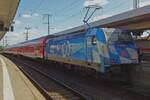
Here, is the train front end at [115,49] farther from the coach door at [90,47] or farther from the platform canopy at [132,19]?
the platform canopy at [132,19]

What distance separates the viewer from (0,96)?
Answer: 43.6 ft

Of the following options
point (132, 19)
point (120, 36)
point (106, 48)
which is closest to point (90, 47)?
point (106, 48)

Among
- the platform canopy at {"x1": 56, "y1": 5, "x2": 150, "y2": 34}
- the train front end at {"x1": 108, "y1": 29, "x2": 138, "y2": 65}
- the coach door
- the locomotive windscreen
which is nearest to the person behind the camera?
the train front end at {"x1": 108, "y1": 29, "x2": 138, "y2": 65}

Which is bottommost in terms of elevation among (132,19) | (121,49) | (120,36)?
(121,49)

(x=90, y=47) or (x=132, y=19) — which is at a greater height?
(x=132, y=19)

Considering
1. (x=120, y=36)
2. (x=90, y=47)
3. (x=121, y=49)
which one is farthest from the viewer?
(x=90, y=47)

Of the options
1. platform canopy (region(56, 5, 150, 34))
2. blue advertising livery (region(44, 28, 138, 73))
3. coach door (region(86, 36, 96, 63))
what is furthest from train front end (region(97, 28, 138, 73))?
platform canopy (region(56, 5, 150, 34))

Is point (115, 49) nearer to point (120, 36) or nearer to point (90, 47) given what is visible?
point (120, 36)

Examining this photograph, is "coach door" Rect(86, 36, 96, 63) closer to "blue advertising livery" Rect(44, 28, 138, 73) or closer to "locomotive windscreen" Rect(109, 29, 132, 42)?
"blue advertising livery" Rect(44, 28, 138, 73)

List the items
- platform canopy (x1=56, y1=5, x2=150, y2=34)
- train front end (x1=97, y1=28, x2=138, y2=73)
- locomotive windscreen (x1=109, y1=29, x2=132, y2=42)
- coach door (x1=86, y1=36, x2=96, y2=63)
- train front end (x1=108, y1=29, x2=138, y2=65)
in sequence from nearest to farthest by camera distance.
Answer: train front end (x1=97, y1=28, x2=138, y2=73)
train front end (x1=108, y1=29, x2=138, y2=65)
locomotive windscreen (x1=109, y1=29, x2=132, y2=42)
coach door (x1=86, y1=36, x2=96, y2=63)
platform canopy (x1=56, y1=5, x2=150, y2=34)

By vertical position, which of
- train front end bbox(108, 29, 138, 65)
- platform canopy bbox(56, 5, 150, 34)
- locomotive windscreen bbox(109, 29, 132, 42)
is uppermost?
platform canopy bbox(56, 5, 150, 34)

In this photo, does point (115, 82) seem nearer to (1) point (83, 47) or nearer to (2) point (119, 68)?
(2) point (119, 68)

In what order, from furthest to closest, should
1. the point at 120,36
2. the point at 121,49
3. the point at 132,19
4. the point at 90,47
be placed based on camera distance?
the point at 132,19
the point at 90,47
the point at 120,36
the point at 121,49

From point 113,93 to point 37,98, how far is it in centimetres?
326
